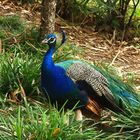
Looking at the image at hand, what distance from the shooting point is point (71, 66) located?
452 cm

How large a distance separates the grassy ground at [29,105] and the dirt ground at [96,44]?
61 cm

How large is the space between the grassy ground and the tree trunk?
0.23 meters

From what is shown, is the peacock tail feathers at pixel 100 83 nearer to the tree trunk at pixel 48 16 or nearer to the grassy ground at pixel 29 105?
the grassy ground at pixel 29 105

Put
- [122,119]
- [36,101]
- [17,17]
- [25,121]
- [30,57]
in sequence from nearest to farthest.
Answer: [25,121] < [122,119] < [36,101] < [30,57] < [17,17]

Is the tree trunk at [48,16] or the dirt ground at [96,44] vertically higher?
the tree trunk at [48,16]

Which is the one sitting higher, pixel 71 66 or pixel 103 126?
pixel 71 66

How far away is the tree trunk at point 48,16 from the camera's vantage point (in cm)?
627

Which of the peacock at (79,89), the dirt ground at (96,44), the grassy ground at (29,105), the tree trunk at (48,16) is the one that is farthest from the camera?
the dirt ground at (96,44)

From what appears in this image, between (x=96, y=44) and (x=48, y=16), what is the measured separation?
170 centimetres

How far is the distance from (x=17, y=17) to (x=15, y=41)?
1113 mm

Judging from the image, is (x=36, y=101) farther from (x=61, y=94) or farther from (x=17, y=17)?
(x=17, y=17)

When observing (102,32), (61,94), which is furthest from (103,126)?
(102,32)

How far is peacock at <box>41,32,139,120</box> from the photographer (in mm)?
4426

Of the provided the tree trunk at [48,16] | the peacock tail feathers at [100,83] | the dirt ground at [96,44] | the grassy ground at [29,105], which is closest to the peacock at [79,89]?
the peacock tail feathers at [100,83]
